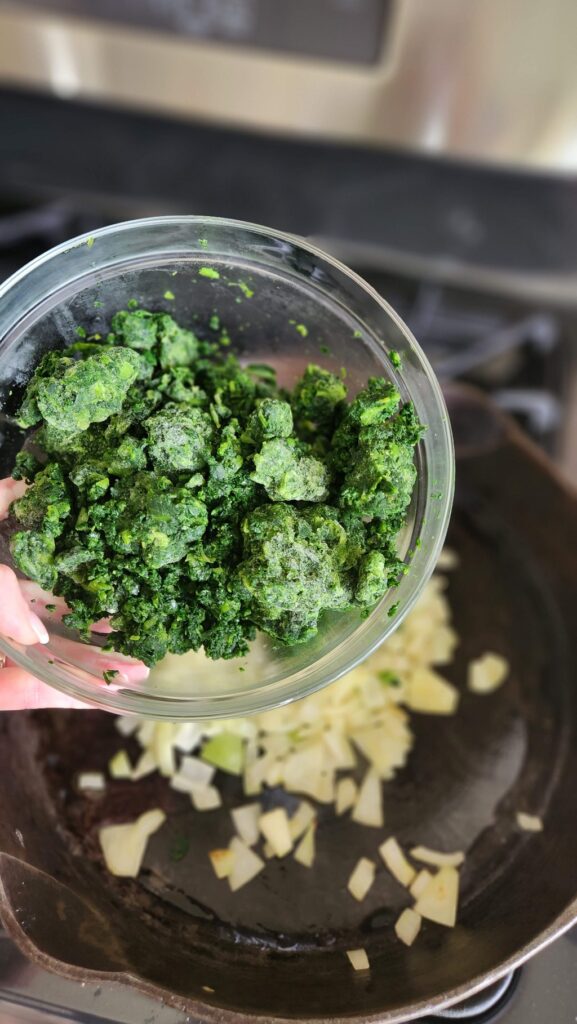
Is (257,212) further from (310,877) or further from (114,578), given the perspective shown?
(310,877)

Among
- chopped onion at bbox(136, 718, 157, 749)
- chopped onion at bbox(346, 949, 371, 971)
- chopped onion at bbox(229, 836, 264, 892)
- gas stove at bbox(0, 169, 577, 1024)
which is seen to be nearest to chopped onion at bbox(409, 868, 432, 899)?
chopped onion at bbox(346, 949, 371, 971)

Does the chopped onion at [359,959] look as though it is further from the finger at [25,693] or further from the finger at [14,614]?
the finger at [14,614]

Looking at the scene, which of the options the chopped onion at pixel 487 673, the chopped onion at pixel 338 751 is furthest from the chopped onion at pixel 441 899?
the chopped onion at pixel 487 673

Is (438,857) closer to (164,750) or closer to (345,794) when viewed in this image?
(345,794)

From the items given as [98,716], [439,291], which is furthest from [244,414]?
[439,291]

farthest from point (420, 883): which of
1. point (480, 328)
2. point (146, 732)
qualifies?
point (480, 328)

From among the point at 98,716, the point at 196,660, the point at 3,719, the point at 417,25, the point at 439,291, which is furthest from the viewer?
the point at 439,291
